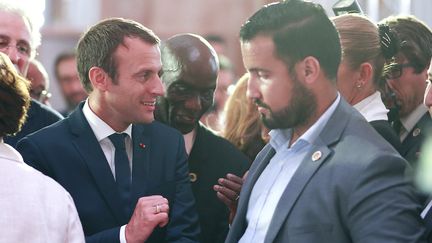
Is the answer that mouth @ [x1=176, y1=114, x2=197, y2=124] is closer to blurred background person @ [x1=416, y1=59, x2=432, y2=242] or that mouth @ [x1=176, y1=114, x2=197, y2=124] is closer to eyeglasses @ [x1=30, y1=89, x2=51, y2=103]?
blurred background person @ [x1=416, y1=59, x2=432, y2=242]

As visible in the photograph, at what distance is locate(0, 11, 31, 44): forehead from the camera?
192 inches

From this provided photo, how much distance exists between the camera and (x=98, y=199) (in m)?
3.97

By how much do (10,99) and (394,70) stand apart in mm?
1703

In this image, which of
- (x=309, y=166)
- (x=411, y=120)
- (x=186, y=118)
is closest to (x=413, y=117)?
(x=411, y=120)

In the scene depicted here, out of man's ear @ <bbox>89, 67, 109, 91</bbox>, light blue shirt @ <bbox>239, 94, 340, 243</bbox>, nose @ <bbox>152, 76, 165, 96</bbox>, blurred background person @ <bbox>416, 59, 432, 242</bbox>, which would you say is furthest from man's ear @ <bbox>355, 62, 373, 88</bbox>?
man's ear @ <bbox>89, 67, 109, 91</bbox>

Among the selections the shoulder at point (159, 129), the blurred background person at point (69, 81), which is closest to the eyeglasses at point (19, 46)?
the shoulder at point (159, 129)

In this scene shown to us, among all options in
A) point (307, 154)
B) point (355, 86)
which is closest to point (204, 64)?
point (355, 86)

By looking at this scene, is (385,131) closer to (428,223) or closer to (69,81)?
(428,223)

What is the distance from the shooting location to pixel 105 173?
400 cm

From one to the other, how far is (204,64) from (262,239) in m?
1.35

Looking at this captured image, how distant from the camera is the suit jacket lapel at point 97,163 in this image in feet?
13.0

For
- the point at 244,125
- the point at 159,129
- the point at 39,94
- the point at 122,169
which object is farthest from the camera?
the point at 39,94

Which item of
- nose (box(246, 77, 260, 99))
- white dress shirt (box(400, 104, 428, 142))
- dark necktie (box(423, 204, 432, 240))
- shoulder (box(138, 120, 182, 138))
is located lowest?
white dress shirt (box(400, 104, 428, 142))

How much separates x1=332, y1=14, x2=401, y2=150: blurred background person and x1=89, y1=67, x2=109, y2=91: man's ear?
934mm
